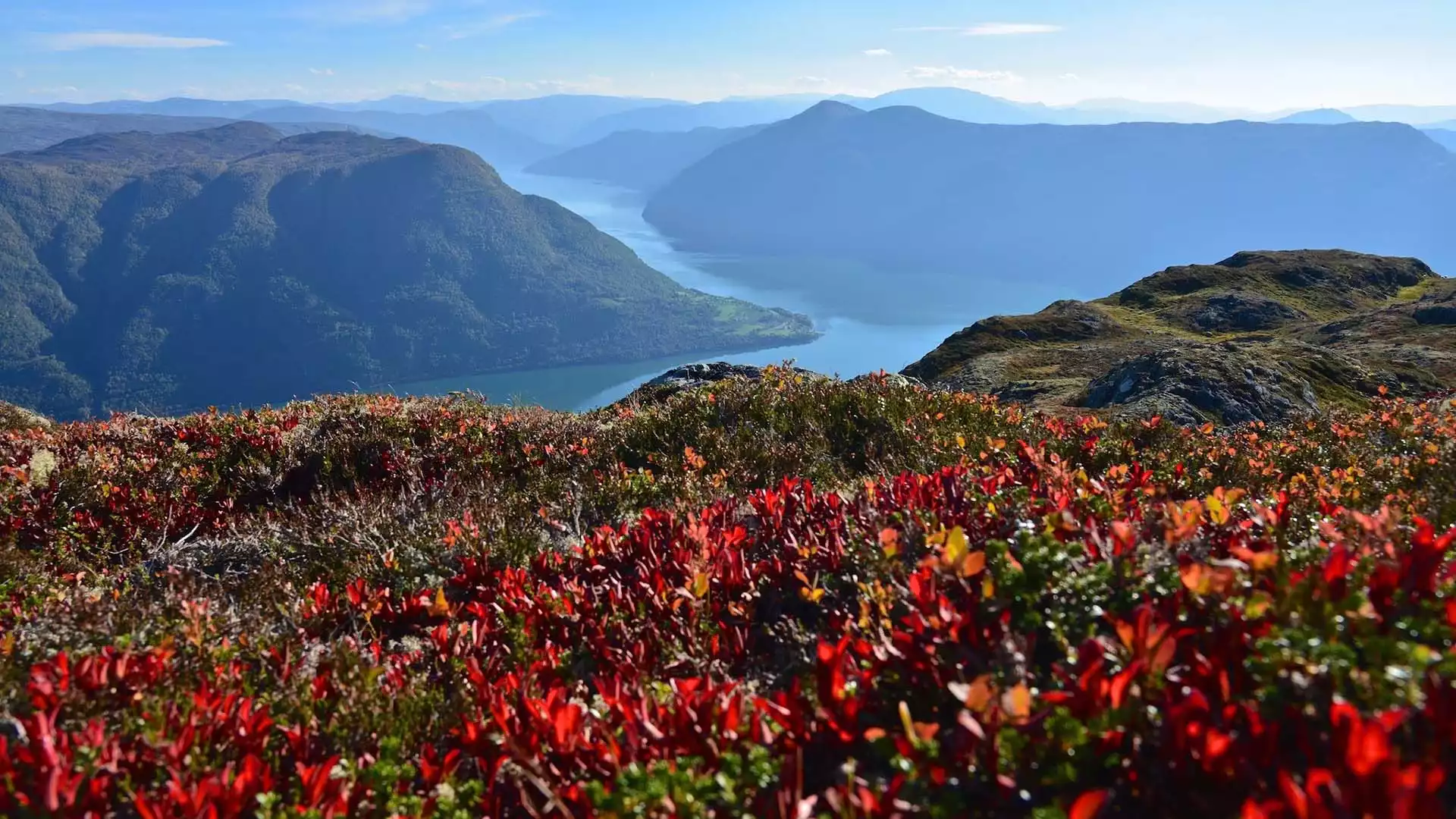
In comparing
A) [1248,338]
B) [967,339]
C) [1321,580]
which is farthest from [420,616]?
[1248,338]

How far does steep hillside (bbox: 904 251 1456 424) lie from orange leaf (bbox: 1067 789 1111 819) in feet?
32.8

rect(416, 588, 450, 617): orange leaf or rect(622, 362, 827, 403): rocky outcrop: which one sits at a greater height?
rect(416, 588, 450, 617): orange leaf

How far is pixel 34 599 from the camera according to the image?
459 centimetres

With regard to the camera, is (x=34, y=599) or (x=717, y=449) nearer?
(x=34, y=599)

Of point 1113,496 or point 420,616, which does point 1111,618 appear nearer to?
point 1113,496

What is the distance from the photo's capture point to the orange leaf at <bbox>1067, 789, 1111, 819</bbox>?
164 centimetres

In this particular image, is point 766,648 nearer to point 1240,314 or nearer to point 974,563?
point 974,563

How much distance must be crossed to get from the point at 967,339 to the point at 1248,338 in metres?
8.56

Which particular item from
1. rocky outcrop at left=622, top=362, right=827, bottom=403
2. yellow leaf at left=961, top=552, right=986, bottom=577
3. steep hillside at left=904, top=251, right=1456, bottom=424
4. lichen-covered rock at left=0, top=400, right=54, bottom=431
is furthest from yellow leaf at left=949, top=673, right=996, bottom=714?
lichen-covered rock at left=0, top=400, right=54, bottom=431

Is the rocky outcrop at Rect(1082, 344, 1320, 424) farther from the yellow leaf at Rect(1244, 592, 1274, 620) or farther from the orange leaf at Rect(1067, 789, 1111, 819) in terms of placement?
the orange leaf at Rect(1067, 789, 1111, 819)

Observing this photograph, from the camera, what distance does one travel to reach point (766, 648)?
11.5 feet

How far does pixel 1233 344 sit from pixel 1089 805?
17299mm

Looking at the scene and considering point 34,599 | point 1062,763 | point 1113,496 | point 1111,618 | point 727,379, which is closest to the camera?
point 1062,763

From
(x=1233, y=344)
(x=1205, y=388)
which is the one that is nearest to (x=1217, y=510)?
(x=1205, y=388)
